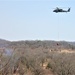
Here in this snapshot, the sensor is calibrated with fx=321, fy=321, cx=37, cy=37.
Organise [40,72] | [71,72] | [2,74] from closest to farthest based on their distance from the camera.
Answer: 1. [2,74]
2. [71,72]
3. [40,72]

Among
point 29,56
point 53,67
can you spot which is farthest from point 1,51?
point 29,56

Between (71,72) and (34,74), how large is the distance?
3957mm

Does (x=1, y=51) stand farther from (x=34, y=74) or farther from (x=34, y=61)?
(x=34, y=61)

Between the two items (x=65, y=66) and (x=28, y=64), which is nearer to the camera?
(x=65, y=66)

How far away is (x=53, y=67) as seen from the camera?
37.9 meters

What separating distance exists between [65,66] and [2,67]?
30308mm

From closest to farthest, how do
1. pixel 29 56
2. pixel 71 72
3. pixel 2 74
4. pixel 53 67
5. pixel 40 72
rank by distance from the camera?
pixel 2 74, pixel 71 72, pixel 40 72, pixel 53 67, pixel 29 56

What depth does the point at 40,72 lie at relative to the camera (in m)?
34.7

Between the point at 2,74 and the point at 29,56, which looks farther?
the point at 29,56

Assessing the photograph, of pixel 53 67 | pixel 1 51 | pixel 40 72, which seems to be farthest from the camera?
pixel 53 67

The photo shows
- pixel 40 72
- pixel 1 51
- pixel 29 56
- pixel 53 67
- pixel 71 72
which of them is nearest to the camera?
pixel 1 51

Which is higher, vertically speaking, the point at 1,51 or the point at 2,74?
the point at 1,51

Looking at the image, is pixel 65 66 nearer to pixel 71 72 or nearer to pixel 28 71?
pixel 71 72

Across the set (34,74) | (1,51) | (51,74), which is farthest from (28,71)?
(1,51)
